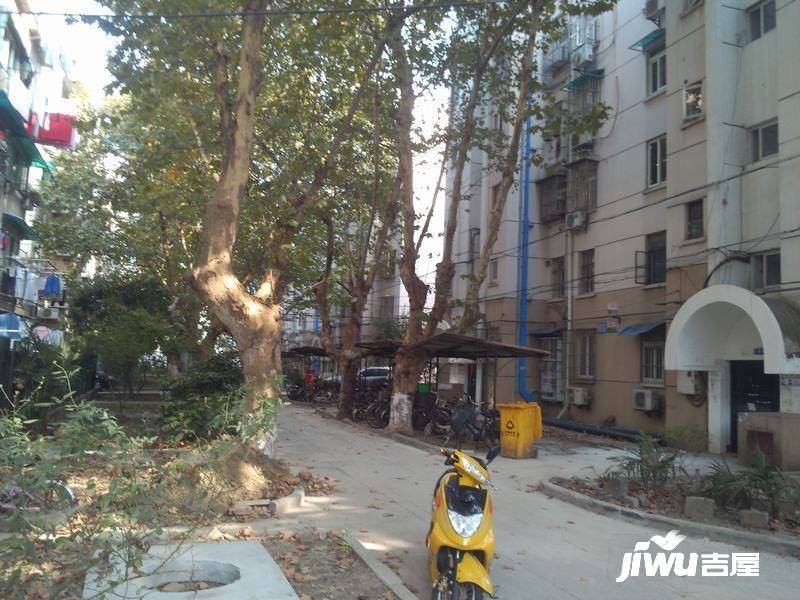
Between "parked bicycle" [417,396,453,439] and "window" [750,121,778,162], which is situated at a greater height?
"window" [750,121,778,162]

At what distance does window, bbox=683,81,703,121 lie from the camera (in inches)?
623

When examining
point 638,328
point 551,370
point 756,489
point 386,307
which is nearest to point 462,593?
point 756,489

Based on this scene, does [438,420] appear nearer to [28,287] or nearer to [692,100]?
[692,100]

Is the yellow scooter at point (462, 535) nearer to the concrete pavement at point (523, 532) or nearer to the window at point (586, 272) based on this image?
the concrete pavement at point (523, 532)

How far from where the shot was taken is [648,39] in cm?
1825

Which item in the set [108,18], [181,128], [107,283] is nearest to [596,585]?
[108,18]

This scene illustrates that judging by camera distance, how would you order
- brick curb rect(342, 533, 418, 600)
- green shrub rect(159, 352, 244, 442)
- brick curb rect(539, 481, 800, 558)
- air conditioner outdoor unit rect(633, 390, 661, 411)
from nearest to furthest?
brick curb rect(342, 533, 418, 600) → brick curb rect(539, 481, 800, 558) → green shrub rect(159, 352, 244, 442) → air conditioner outdoor unit rect(633, 390, 661, 411)

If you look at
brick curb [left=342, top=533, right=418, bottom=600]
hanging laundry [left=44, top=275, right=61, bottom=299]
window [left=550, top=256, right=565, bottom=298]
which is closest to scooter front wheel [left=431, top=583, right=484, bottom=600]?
brick curb [left=342, top=533, right=418, bottom=600]

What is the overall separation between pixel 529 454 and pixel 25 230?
17.1 meters

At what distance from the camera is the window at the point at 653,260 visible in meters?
17.8

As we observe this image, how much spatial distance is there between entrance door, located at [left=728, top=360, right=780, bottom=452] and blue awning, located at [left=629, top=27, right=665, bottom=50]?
890 centimetres

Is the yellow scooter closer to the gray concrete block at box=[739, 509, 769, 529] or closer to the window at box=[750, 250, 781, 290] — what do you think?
the gray concrete block at box=[739, 509, 769, 529]

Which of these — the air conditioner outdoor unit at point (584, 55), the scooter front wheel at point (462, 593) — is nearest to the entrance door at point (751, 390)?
the air conditioner outdoor unit at point (584, 55)

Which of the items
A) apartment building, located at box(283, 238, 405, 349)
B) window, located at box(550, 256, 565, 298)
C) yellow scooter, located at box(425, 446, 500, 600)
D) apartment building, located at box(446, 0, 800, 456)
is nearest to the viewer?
yellow scooter, located at box(425, 446, 500, 600)
